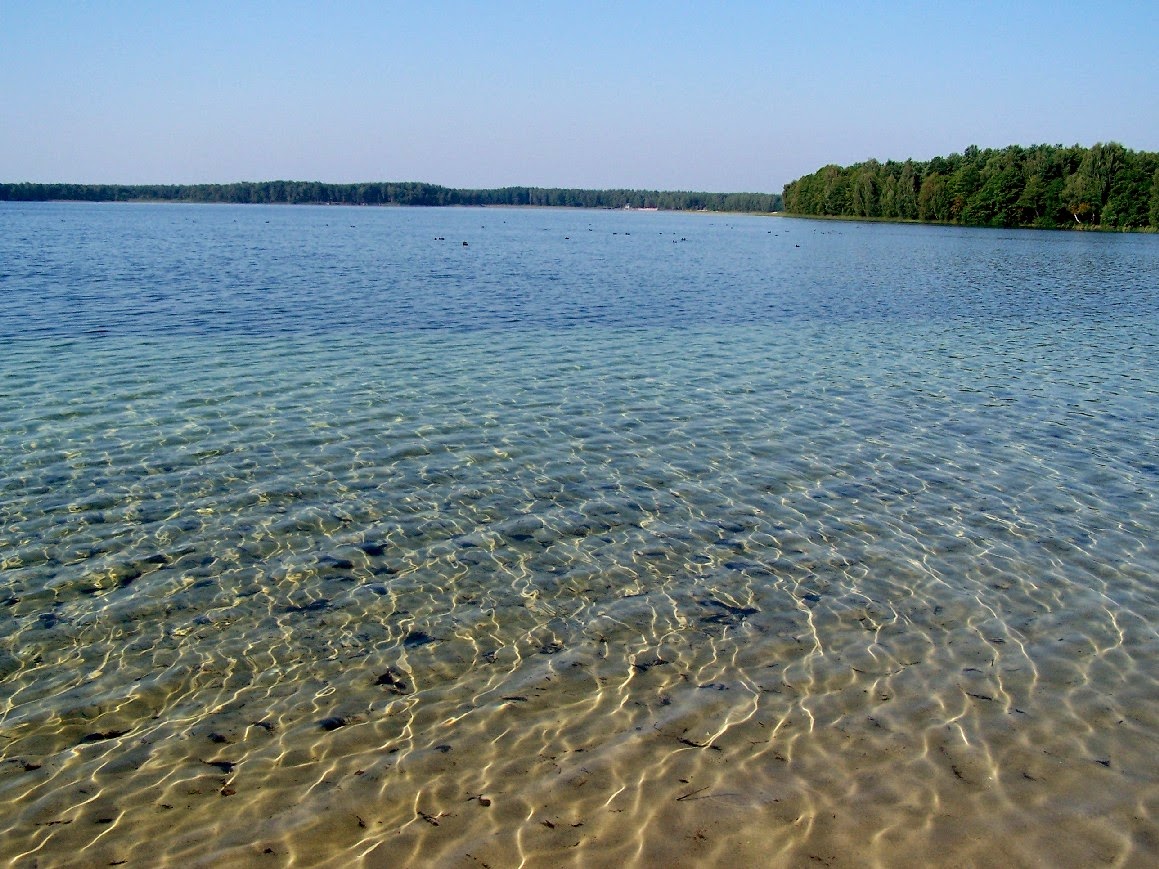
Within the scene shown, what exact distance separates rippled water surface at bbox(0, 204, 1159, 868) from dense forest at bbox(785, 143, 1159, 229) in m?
125

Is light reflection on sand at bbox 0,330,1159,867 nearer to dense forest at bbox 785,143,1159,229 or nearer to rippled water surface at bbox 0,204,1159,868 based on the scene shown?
rippled water surface at bbox 0,204,1159,868

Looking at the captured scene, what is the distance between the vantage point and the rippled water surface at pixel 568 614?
6.37 meters

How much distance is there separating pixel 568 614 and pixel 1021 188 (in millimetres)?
151197

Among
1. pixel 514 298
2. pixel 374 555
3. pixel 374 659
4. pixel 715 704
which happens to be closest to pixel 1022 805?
pixel 715 704

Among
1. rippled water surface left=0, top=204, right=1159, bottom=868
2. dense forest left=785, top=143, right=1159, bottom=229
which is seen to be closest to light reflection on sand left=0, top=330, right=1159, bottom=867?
rippled water surface left=0, top=204, right=1159, bottom=868

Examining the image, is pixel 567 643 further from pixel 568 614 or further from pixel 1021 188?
pixel 1021 188

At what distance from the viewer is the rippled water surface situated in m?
6.37

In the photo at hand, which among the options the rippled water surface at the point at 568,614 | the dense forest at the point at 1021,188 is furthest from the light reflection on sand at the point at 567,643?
the dense forest at the point at 1021,188

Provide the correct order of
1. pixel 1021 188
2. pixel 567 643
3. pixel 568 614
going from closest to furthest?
pixel 567 643 → pixel 568 614 → pixel 1021 188

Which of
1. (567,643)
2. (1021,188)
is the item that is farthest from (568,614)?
(1021,188)

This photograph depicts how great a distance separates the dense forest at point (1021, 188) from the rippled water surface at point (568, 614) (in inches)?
4919

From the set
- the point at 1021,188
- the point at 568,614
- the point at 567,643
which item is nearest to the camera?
the point at 567,643

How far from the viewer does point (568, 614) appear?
9.55 m

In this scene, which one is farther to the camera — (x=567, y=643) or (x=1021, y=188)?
(x=1021, y=188)
